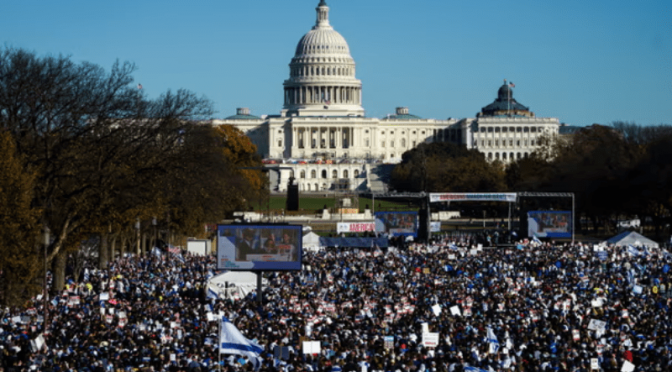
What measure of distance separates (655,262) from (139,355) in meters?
22.6

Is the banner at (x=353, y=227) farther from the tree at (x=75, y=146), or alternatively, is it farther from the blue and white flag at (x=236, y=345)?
the blue and white flag at (x=236, y=345)

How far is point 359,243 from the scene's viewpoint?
196 feet

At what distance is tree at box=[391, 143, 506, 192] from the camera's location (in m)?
112

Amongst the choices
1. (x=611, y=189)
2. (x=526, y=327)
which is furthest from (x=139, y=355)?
(x=611, y=189)

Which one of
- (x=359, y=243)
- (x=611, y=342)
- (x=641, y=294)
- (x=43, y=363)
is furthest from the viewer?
(x=359, y=243)

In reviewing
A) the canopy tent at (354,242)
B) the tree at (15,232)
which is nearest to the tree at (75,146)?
the tree at (15,232)

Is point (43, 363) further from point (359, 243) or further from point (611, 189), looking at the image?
point (611, 189)

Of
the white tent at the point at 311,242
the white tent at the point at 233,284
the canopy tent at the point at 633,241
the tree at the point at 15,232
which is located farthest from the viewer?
the white tent at the point at 311,242

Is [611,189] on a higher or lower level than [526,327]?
higher

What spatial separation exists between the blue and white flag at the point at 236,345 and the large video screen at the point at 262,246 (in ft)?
43.7

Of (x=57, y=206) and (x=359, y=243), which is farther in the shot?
(x=359, y=243)

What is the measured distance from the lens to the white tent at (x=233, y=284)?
3897 centimetres

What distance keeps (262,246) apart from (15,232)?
815cm

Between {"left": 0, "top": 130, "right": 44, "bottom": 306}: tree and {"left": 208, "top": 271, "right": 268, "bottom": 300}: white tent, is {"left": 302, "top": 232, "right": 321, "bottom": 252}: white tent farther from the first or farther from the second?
{"left": 0, "top": 130, "right": 44, "bottom": 306}: tree
